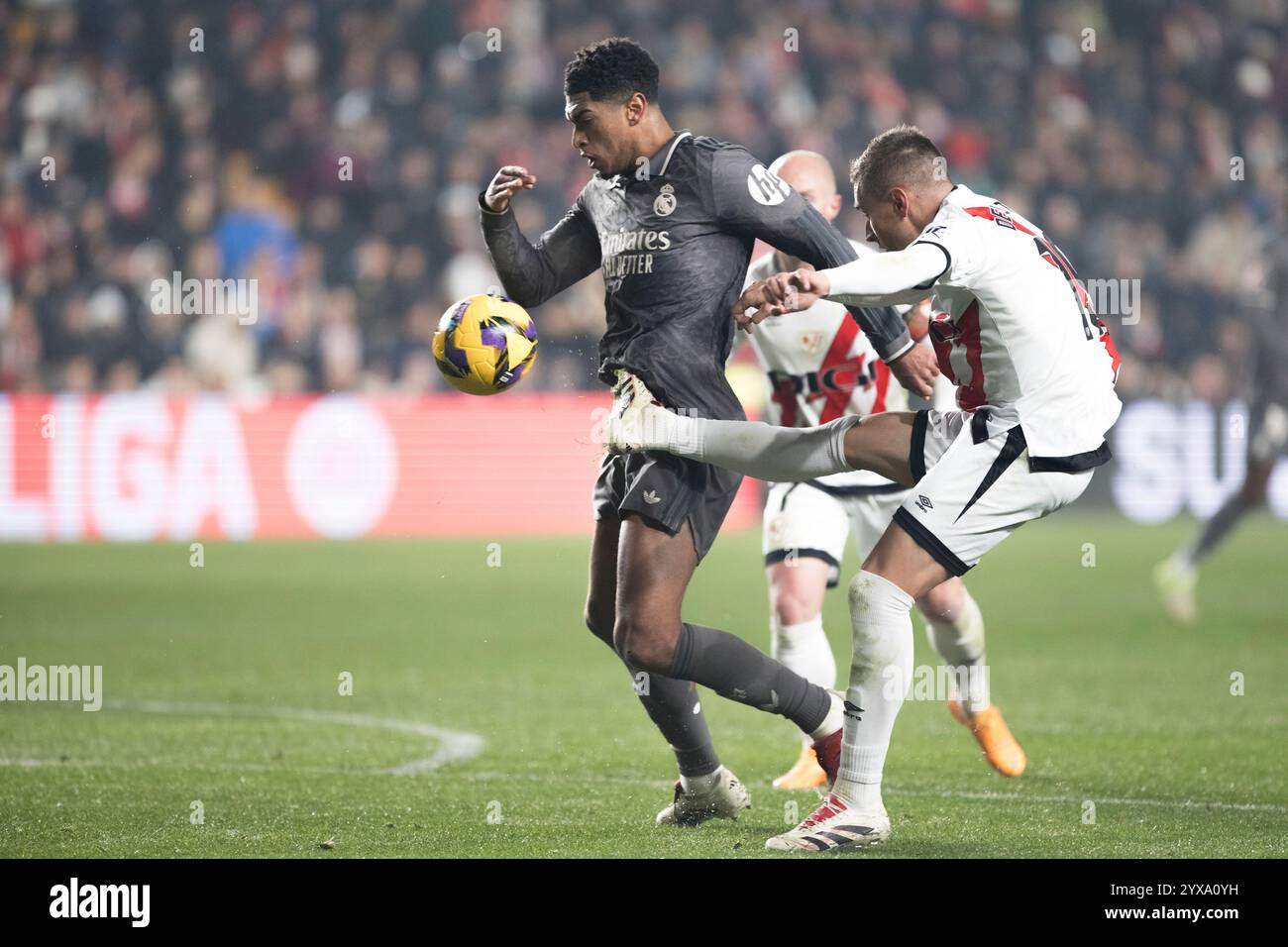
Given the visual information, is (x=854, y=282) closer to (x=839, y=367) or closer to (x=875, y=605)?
(x=875, y=605)

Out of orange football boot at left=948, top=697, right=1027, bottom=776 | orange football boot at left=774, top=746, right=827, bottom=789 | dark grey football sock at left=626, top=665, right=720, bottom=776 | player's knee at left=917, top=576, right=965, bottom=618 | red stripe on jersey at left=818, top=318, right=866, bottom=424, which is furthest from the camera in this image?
red stripe on jersey at left=818, top=318, right=866, bottom=424

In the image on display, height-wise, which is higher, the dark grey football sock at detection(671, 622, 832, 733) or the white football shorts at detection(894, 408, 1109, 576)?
the white football shorts at detection(894, 408, 1109, 576)

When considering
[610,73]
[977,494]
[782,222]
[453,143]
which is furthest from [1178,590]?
[453,143]

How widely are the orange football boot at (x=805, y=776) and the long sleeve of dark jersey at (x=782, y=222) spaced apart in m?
1.78

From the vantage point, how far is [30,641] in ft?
33.4

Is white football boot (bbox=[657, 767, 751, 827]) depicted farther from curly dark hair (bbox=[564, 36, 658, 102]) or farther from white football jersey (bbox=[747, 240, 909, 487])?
curly dark hair (bbox=[564, 36, 658, 102])

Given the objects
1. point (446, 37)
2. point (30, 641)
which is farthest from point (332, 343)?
point (30, 641)

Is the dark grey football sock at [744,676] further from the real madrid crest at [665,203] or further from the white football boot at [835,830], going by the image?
the real madrid crest at [665,203]

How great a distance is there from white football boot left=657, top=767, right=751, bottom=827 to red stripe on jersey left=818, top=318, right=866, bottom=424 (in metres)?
1.72

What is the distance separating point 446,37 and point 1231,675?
14.1 m

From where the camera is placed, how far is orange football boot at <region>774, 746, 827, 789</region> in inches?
248

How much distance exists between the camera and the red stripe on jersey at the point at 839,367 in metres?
6.74

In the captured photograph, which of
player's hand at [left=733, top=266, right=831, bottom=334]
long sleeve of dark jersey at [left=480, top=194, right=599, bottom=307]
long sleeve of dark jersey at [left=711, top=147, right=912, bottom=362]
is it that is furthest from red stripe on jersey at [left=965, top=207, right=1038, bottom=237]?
long sleeve of dark jersey at [left=480, top=194, right=599, bottom=307]

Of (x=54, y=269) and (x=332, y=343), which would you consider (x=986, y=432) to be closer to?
(x=332, y=343)
